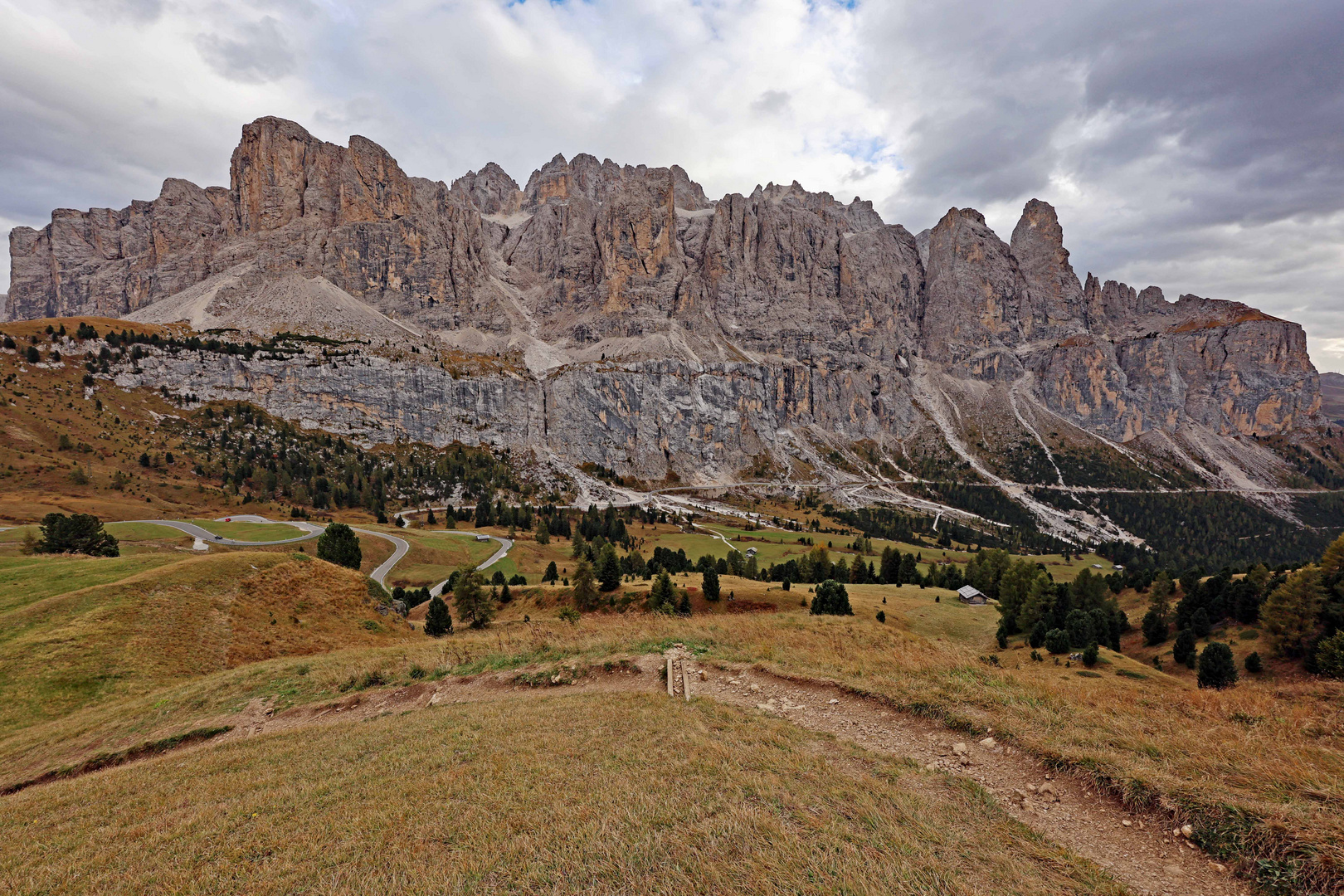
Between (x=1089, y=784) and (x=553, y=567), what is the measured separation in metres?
59.5

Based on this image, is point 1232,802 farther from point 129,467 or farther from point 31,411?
point 31,411

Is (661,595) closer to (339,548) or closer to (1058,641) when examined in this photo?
(1058,641)

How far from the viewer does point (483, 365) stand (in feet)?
638

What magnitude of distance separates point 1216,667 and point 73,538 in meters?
80.7

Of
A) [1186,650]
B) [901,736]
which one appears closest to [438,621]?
[901,736]

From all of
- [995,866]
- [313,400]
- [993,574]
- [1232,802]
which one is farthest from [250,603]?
[313,400]

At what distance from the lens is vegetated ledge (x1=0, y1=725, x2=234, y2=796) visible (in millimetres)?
12685

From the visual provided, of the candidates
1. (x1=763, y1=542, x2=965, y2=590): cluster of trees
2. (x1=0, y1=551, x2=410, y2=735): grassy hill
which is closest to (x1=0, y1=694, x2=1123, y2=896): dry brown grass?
(x1=0, y1=551, x2=410, y2=735): grassy hill

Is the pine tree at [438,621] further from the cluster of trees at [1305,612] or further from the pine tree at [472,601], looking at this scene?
the cluster of trees at [1305,612]

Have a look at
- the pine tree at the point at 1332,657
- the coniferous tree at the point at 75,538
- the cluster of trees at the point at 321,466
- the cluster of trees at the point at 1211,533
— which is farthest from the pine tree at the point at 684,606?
the cluster of trees at the point at 1211,533

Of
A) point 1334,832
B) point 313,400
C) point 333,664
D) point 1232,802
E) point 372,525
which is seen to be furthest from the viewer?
point 313,400

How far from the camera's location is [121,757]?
13.7 m

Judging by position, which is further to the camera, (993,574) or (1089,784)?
(993,574)

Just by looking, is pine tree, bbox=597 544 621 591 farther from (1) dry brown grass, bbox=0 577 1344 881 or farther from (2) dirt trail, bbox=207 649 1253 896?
(2) dirt trail, bbox=207 649 1253 896
